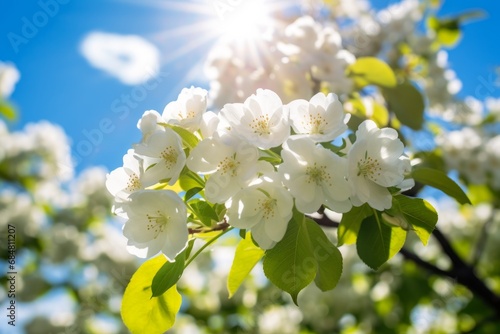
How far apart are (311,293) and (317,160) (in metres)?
3.24

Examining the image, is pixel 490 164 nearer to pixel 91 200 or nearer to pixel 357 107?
pixel 357 107

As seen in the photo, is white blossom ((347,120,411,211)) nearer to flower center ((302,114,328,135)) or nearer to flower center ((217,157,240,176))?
flower center ((302,114,328,135))

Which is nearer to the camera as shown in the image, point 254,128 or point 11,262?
point 254,128

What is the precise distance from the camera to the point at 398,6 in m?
3.17

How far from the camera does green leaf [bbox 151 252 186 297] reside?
0.90m

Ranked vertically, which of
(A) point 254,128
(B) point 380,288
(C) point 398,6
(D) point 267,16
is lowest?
(B) point 380,288

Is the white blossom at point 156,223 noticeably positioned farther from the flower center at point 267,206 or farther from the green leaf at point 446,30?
the green leaf at point 446,30

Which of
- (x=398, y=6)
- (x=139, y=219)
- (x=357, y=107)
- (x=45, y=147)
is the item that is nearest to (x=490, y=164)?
(x=398, y=6)

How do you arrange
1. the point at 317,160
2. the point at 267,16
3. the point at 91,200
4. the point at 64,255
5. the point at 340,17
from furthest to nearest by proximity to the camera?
the point at 91,200 < the point at 64,255 < the point at 340,17 < the point at 267,16 < the point at 317,160

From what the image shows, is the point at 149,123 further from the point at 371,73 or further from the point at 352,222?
the point at 371,73

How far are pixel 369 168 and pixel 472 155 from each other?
2.60 meters

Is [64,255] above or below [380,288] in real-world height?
above

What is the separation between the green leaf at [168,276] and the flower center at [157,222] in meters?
0.06

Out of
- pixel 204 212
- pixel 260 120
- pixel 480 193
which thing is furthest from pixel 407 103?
pixel 480 193
